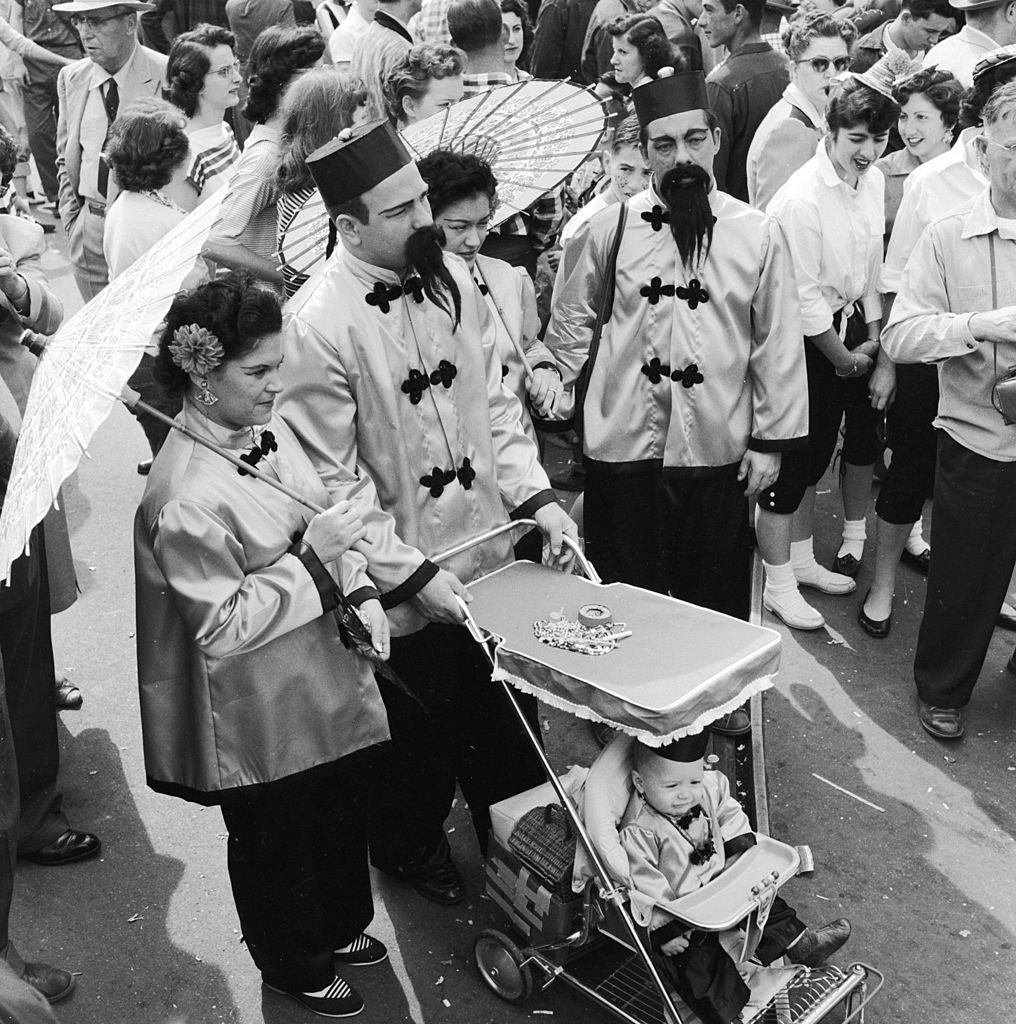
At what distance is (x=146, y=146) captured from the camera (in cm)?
502

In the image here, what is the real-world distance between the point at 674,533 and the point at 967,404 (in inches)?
46.8

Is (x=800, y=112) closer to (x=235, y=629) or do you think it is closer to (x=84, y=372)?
(x=235, y=629)

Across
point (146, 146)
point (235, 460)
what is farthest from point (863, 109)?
point (235, 460)

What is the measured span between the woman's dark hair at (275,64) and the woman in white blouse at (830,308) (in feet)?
7.01

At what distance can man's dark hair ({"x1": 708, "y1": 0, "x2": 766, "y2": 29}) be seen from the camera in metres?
6.96

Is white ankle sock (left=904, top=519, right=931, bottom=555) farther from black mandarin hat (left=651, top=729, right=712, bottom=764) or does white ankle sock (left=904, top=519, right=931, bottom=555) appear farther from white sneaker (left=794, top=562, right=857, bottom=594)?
black mandarin hat (left=651, top=729, right=712, bottom=764)

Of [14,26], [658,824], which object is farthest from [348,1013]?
[14,26]

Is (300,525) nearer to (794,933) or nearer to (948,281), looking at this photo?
(794,933)

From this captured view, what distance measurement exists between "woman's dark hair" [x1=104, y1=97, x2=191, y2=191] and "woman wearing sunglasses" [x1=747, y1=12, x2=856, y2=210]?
2.81m

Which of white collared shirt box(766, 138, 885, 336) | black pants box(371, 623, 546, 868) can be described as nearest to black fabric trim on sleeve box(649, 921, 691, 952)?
black pants box(371, 623, 546, 868)

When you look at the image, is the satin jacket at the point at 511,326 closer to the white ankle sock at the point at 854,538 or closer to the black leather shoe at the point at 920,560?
the white ankle sock at the point at 854,538

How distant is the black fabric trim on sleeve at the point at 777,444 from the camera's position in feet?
15.0

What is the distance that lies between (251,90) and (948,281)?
9.73ft

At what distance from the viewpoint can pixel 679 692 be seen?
120 inches
